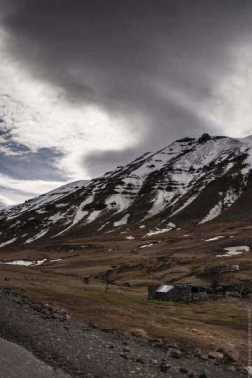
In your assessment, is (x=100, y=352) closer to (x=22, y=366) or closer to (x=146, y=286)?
(x=22, y=366)

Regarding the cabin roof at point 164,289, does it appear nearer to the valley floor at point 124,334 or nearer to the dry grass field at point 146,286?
the dry grass field at point 146,286

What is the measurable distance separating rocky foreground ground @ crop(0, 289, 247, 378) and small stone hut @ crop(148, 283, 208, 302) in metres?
43.7

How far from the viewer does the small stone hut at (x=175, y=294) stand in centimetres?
7882

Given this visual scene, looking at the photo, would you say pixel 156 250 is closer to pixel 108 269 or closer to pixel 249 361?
pixel 108 269

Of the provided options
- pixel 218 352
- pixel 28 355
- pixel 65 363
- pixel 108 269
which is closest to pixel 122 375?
pixel 65 363

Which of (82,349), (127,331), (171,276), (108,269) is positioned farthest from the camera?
(108,269)

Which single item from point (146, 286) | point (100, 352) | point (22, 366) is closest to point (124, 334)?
point (100, 352)

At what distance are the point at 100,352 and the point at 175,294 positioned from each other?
182 feet

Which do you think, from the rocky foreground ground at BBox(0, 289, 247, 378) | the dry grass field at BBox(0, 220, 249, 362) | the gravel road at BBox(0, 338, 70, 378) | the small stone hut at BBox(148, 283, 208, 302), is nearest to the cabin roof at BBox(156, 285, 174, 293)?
the small stone hut at BBox(148, 283, 208, 302)

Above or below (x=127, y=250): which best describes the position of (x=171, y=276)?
below

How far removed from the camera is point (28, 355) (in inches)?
941

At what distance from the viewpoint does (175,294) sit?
263 feet

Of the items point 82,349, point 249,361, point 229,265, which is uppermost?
point 229,265

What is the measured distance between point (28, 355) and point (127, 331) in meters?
14.1
